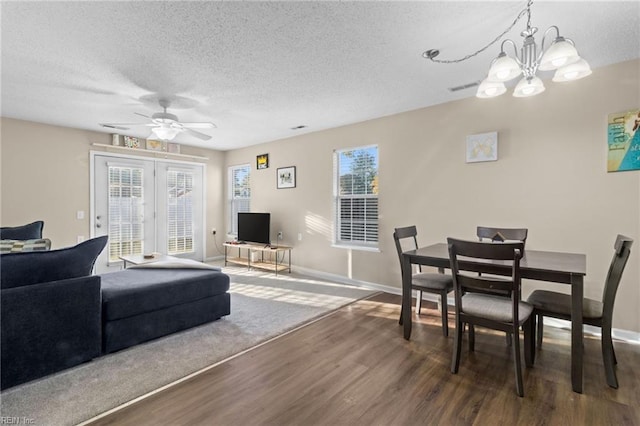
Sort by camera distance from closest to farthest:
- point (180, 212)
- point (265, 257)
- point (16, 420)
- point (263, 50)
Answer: point (16, 420) → point (263, 50) → point (265, 257) → point (180, 212)

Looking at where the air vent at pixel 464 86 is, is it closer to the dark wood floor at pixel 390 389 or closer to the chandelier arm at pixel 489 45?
the chandelier arm at pixel 489 45

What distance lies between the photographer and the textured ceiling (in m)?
2.07

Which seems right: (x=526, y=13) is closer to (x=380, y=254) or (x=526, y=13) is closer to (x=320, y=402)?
(x=320, y=402)

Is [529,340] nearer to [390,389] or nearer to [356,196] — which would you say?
[390,389]

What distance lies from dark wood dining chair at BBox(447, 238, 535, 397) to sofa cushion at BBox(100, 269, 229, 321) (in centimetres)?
228

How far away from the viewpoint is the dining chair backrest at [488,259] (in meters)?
2.02

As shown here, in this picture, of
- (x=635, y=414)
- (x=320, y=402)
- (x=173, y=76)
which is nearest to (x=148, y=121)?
(x=173, y=76)

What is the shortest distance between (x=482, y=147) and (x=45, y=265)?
13.9ft

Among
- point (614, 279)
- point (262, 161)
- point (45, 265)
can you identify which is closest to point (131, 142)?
point (262, 161)

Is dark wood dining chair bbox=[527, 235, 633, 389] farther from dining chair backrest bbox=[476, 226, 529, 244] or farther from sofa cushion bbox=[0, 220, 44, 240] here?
sofa cushion bbox=[0, 220, 44, 240]

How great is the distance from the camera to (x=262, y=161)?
20.6ft

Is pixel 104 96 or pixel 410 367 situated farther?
pixel 104 96

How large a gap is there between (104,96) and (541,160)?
192 inches

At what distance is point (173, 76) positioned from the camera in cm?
305
